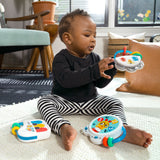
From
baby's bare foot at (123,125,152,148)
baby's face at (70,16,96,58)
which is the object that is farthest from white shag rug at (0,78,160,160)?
baby's face at (70,16,96,58)

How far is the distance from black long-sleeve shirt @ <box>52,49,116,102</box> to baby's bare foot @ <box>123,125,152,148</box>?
8.0 inches

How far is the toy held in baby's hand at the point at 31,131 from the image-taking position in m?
0.58

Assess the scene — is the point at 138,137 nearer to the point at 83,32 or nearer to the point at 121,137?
the point at 121,137

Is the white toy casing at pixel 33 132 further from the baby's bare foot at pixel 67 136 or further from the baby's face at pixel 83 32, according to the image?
the baby's face at pixel 83 32

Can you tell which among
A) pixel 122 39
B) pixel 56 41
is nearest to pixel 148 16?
pixel 122 39

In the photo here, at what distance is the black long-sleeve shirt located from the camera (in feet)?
2.19

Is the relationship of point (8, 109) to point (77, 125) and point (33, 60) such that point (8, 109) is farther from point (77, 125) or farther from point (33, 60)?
point (33, 60)

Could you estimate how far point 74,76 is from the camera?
675 mm

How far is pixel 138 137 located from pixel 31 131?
12.4 inches

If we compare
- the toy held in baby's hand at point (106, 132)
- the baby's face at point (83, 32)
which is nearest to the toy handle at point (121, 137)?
the toy held in baby's hand at point (106, 132)

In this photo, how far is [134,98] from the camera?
1073 millimetres

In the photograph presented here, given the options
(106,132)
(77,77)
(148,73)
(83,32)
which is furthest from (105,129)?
(148,73)

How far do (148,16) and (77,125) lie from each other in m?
Answer: 2.14

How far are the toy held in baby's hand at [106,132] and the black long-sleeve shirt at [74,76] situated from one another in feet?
0.48
